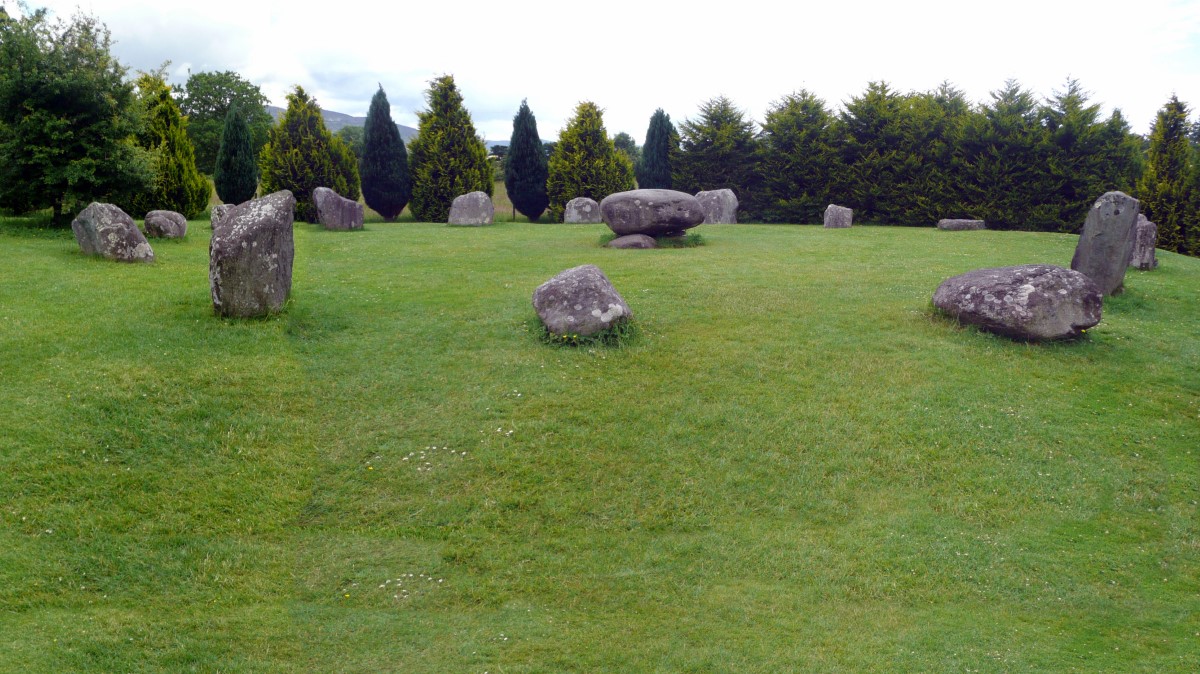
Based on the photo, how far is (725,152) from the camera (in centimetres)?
3491

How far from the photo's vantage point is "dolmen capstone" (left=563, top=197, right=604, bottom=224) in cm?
3184

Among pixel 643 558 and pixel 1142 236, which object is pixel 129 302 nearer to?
pixel 643 558

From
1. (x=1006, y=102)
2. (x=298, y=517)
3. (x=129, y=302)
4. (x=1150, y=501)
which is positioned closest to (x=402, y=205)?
(x=129, y=302)

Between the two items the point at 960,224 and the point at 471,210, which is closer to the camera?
the point at 960,224

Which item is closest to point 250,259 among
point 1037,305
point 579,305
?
point 579,305

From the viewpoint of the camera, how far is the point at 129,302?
12477mm

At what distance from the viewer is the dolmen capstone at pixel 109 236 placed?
16.0m

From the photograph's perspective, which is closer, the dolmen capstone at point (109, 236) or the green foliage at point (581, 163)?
the dolmen capstone at point (109, 236)

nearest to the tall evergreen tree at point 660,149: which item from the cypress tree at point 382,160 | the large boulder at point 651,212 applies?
the cypress tree at point 382,160

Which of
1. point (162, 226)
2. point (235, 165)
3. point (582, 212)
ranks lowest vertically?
point (162, 226)

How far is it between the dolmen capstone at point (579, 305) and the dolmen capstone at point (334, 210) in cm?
1580

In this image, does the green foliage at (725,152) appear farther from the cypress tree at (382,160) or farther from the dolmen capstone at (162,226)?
the dolmen capstone at (162,226)

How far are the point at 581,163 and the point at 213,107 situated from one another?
34.3 meters

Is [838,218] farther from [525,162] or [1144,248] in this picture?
[525,162]
